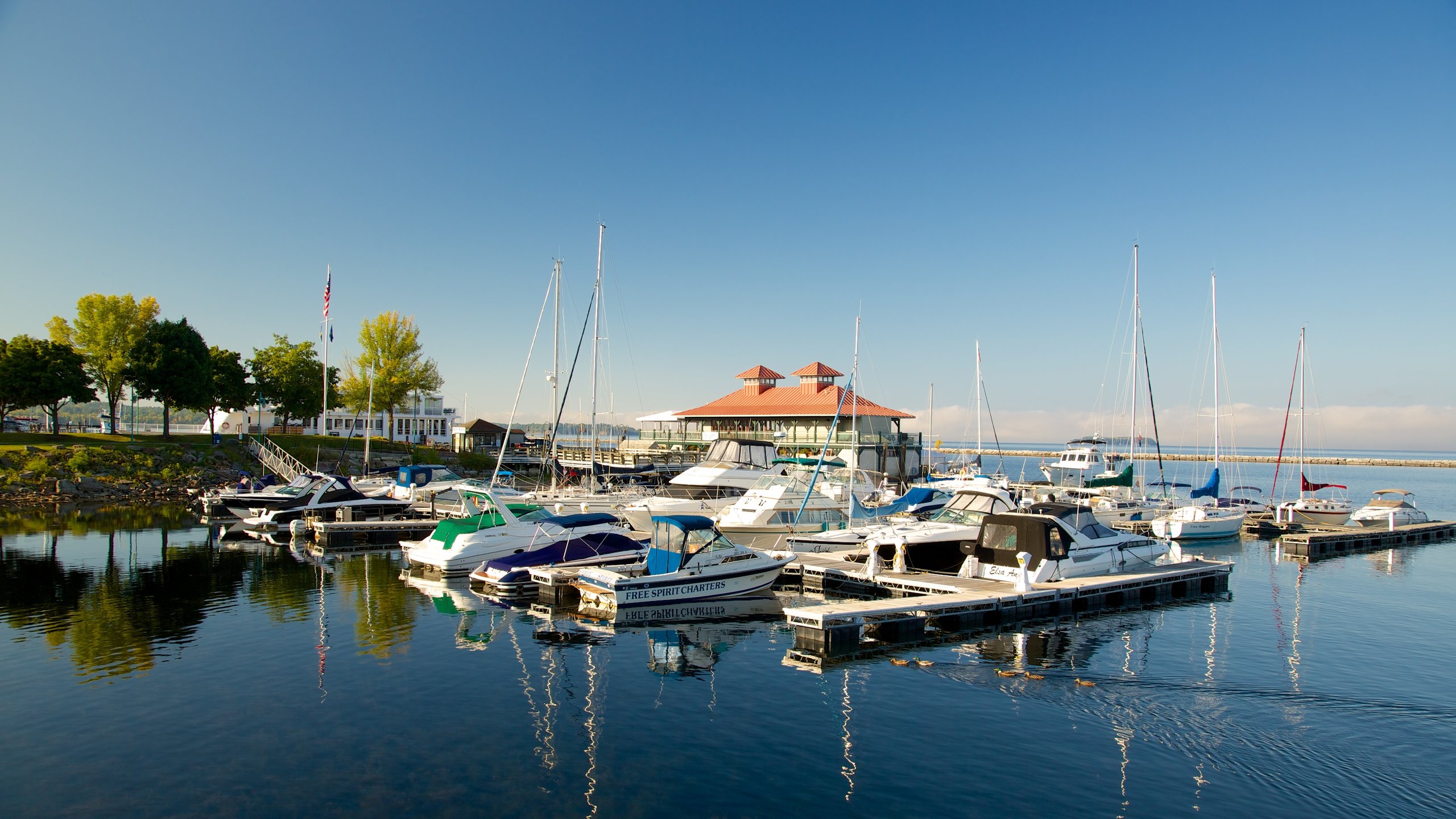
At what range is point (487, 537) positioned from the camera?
26.2 meters

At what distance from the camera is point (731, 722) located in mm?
12906

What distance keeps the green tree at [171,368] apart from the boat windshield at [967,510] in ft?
180

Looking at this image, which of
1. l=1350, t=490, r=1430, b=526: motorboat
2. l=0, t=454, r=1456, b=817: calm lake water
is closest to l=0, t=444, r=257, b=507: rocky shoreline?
l=0, t=454, r=1456, b=817: calm lake water

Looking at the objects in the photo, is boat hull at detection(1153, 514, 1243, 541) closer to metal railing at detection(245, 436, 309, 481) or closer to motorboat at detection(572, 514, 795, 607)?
motorboat at detection(572, 514, 795, 607)

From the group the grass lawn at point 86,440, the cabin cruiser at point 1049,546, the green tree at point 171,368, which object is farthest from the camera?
the green tree at point 171,368

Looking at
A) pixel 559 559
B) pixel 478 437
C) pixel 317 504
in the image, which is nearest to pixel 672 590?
pixel 559 559

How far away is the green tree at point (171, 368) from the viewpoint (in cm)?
5550

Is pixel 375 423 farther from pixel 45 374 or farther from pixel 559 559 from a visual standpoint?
pixel 559 559

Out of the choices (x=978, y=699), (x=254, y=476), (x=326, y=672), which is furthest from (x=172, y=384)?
(x=978, y=699)

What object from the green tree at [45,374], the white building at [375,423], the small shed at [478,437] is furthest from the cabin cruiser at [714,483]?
the white building at [375,423]

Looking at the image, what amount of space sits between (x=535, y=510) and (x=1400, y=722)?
23.5 meters

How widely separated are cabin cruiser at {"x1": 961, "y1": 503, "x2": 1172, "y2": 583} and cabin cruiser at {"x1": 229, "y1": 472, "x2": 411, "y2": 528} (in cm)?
2737

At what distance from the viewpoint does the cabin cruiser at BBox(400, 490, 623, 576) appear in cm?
2570

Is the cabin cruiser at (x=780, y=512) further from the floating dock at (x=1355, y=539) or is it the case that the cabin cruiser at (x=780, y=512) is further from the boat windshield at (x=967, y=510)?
the floating dock at (x=1355, y=539)
